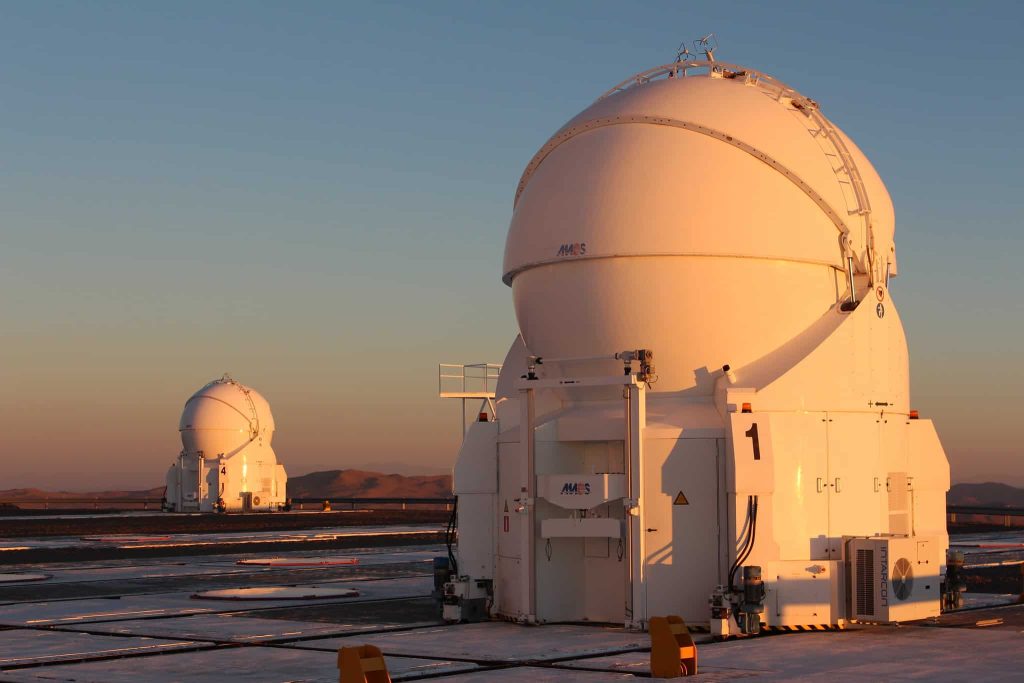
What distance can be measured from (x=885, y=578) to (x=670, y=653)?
19.1ft

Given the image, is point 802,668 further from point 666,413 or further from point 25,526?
point 25,526

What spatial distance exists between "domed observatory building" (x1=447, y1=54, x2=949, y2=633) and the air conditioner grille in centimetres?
3

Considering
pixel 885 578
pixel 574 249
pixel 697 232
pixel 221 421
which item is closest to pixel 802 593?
pixel 885 578

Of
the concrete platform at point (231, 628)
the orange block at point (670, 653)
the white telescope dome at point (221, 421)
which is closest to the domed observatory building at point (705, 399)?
the concrete platform at point (231, 628)

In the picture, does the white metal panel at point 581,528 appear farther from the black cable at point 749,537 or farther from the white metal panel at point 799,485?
the white metal panel at point 799,485

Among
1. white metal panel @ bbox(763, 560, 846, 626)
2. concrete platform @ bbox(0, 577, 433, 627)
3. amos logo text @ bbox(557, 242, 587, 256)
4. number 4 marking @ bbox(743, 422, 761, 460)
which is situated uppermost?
amos logo text @ bbox(557, 242, 587, 256)

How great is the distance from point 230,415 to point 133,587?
149 ft

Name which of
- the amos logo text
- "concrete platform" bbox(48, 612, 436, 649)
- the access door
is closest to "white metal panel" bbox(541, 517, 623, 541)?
the access door

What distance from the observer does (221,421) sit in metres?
72.5

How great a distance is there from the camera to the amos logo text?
67.1 ft

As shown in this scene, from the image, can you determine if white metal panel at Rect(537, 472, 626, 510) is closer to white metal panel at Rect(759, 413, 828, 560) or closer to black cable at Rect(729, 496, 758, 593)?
black cable at Rect(729, 496, 758, 593)

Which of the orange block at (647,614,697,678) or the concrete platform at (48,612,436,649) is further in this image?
the concrete platform at (48,612,436,649)

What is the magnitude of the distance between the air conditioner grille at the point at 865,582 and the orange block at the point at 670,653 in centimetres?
542

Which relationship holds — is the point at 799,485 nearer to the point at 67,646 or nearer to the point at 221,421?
the point at 67,646
